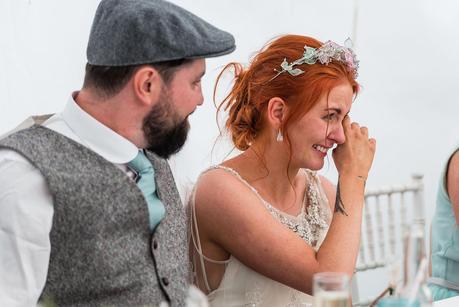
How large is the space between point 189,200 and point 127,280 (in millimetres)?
505

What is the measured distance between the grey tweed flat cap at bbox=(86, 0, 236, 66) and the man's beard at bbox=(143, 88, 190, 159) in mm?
96

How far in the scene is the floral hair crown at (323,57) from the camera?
196cm

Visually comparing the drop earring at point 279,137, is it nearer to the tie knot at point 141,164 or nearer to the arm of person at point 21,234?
the tie knot at point 141,164

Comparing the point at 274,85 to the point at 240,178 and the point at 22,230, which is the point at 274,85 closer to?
the point at 240,178

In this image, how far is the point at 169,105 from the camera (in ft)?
5.17

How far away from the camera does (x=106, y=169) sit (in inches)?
59.6

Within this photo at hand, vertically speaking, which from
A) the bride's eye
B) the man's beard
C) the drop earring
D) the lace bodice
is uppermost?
the man's beard

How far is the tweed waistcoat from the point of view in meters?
1.45

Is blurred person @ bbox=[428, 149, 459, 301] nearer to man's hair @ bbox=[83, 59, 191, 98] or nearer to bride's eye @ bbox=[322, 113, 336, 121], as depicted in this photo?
bride's eye @ bbox=[322, 113, 336, 121]

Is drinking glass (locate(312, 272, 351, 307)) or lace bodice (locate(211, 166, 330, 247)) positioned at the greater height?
drinking glass (locate(312, 272, 351, 307))

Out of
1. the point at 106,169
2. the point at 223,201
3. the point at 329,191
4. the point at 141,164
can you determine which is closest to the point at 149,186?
the point at 141,164

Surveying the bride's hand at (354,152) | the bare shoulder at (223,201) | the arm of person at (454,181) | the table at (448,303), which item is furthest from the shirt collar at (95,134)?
the arm of person at (454,181)

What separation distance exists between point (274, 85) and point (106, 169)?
24.3 inches

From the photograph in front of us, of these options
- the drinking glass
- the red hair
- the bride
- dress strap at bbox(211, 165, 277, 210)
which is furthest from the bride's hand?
the drinking glass
